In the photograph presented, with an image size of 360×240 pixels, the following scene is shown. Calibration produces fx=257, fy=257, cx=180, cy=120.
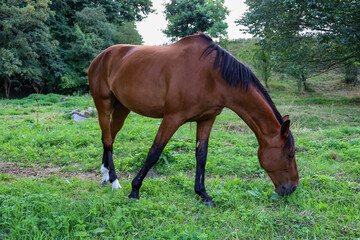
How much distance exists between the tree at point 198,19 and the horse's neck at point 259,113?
77.8ft

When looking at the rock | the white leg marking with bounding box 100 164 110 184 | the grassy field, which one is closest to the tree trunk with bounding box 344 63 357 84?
the grassy field

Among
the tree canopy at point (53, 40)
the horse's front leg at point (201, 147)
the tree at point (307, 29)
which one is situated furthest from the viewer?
the tree canopy at point (53, 40)

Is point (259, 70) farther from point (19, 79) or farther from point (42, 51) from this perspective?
point (19, 79)

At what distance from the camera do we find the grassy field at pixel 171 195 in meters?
2.34

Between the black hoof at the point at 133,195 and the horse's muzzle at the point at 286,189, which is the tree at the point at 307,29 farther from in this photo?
the black hoof at the point at 133,195

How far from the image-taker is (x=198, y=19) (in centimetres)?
2738

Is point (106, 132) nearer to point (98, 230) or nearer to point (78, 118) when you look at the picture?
point (98, 230)

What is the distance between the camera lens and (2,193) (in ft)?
9.91

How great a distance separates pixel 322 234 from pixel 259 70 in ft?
57.1

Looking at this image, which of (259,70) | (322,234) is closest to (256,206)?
(322,234)

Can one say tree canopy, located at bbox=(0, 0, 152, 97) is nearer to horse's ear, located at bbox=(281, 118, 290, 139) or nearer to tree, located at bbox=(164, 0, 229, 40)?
tree, located at bbox=(164, 0, 229, 40)

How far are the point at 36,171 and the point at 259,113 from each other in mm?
3601

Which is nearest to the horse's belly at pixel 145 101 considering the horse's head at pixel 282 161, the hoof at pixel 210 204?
the hoof at pixel 210 204

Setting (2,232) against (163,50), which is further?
(163,50)
